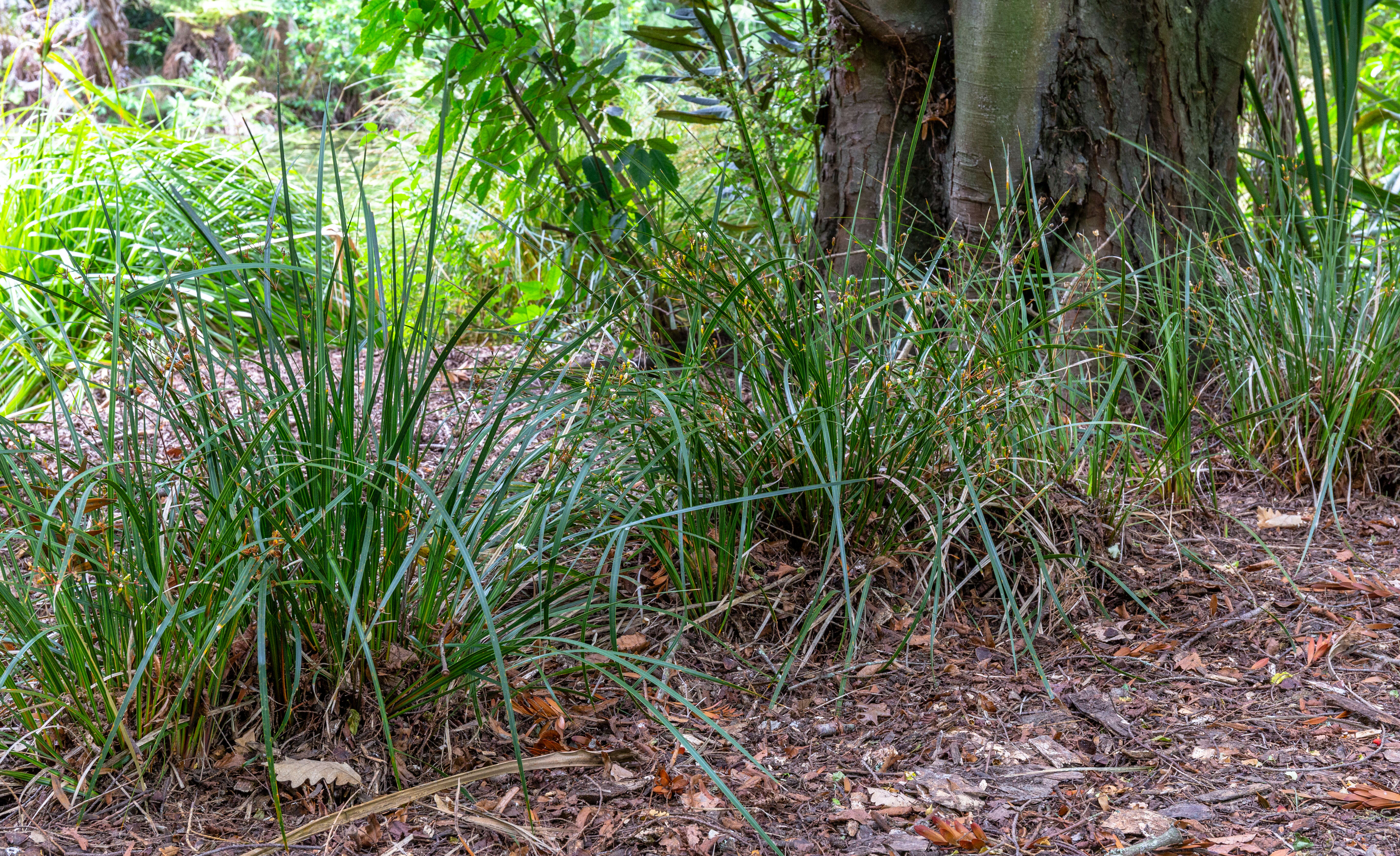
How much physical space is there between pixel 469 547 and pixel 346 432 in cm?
25

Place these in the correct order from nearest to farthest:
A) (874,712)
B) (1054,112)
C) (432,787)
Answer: (432,787) < (874,712) < (1054,112)

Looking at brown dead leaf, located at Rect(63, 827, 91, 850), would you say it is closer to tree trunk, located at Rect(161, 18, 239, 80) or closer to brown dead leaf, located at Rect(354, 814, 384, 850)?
brown dead leaf, located at Rect(354, 814, 384, 850)

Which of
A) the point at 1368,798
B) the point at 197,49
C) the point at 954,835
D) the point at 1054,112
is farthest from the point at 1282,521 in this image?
the point at 197,49

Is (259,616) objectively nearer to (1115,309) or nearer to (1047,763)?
(1047,763)

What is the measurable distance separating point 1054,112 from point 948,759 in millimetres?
1862

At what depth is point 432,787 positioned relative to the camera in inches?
55.0

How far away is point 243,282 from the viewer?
1.50 meters

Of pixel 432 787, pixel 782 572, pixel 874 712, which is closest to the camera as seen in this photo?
pixel 432 787

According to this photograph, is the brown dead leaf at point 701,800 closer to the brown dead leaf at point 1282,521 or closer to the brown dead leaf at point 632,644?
the brown dead leaf at point 632,644

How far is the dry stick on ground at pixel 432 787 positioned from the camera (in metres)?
1.31

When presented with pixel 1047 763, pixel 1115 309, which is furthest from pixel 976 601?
pixel 1115 309

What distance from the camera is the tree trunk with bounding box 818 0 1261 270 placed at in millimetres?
2623

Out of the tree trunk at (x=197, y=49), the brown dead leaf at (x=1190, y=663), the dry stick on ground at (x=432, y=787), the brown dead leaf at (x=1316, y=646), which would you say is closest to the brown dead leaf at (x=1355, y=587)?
the brown dead leaf at (x=1316, y=646)

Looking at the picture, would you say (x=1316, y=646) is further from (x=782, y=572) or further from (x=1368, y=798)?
(x=782, y=572)
